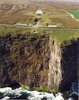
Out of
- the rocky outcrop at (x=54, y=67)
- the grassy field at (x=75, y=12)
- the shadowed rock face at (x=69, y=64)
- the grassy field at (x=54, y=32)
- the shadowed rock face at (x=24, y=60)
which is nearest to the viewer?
the shadowed rock face at (x=24, y=60)

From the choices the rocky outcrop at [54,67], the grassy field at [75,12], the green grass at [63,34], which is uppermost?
the green grass at [63,34]

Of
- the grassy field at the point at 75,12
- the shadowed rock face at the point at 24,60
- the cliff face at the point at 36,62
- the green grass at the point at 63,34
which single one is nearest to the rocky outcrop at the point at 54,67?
the cliff face at the point at 36,62

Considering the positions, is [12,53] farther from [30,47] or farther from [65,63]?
[65,63]

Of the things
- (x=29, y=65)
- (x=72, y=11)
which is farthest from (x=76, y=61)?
(x=72, y=11)

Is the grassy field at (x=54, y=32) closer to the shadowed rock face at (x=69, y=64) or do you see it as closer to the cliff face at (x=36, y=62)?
the cliff face at (x=36, y=62)

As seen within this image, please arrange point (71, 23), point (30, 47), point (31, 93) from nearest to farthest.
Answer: point (31, 93) → point (30, 47) → point (71, 23)

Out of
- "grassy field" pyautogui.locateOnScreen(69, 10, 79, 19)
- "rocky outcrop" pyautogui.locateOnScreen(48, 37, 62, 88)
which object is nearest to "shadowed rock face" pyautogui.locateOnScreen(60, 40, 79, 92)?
"rocky outcrop" pyautogui.locateOnScreen(48, 37, 62, 88)

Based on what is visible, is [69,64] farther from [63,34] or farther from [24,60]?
[24,60]
